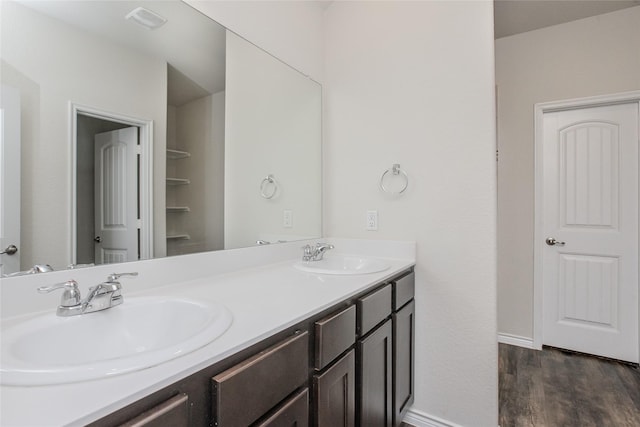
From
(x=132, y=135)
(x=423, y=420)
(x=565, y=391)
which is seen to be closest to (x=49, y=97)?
(x=132, y=135)

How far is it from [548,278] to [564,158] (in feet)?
3.22

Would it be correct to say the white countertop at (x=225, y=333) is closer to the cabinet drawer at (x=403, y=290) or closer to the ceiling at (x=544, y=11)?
the cabinet drawer at (x=403, y=290)

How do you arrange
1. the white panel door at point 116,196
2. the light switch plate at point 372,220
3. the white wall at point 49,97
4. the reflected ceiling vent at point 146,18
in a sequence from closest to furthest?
the white wall at point 49,97
the white panel door at point 116,196
the reflected ceiling vent at point 146,18
the light switch plate at point 372,220

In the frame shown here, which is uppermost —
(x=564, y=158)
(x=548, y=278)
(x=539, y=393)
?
(x=564, y=158)

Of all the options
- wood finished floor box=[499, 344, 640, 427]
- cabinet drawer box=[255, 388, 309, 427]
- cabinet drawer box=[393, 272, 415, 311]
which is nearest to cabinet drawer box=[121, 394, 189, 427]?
cabinet drawer box=[255, 388, 309, 427]

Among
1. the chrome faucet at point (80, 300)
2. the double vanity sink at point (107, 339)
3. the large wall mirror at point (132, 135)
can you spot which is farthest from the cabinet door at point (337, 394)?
the large wall mirror at point (132, 135)

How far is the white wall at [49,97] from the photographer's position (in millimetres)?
880

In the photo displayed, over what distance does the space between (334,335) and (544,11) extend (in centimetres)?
283

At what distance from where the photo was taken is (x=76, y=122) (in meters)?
0.98

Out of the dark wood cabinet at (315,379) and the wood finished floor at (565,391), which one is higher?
the dark wood cabinet at (315,379)

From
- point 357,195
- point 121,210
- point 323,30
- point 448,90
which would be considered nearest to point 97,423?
point 121,210

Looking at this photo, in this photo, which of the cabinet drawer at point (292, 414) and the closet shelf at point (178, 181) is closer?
the cabinet drawer at point (292, 414)

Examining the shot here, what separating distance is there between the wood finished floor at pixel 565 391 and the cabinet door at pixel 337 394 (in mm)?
1148

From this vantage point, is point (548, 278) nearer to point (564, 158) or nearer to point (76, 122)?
point (564, 158)
